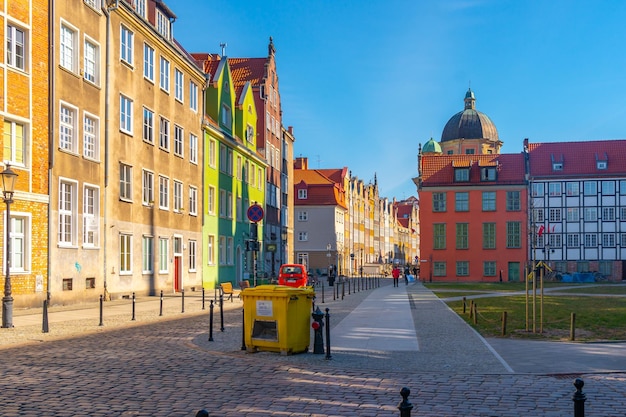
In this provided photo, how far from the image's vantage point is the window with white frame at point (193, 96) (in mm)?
43094

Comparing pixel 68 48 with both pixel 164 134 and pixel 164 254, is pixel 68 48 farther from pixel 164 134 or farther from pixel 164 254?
pixel 164 254

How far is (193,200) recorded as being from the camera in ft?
142

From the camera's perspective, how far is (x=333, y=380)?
34.6 feet

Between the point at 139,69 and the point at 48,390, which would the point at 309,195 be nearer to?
the point at 139,69

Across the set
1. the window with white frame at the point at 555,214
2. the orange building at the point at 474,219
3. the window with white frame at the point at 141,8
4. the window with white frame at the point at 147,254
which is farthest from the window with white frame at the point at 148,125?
the window with white frame at the point at 555,214

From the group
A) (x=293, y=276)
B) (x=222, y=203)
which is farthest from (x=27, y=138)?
(x=222, y=203)

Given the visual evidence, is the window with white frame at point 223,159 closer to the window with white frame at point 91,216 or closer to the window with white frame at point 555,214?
the window with white frame at point 91,216

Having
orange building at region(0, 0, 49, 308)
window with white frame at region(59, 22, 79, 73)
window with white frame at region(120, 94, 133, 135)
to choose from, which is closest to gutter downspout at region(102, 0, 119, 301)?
window with white frame at region(120, 94, 133, 135)

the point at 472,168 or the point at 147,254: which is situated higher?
the point at 472,168

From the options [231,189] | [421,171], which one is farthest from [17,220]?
[421,171]

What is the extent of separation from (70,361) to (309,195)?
8041 centimetres

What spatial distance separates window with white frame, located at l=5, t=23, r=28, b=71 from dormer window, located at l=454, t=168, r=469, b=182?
54711 mm

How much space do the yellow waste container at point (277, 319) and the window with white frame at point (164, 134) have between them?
25.7m

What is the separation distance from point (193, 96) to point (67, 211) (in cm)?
1723
